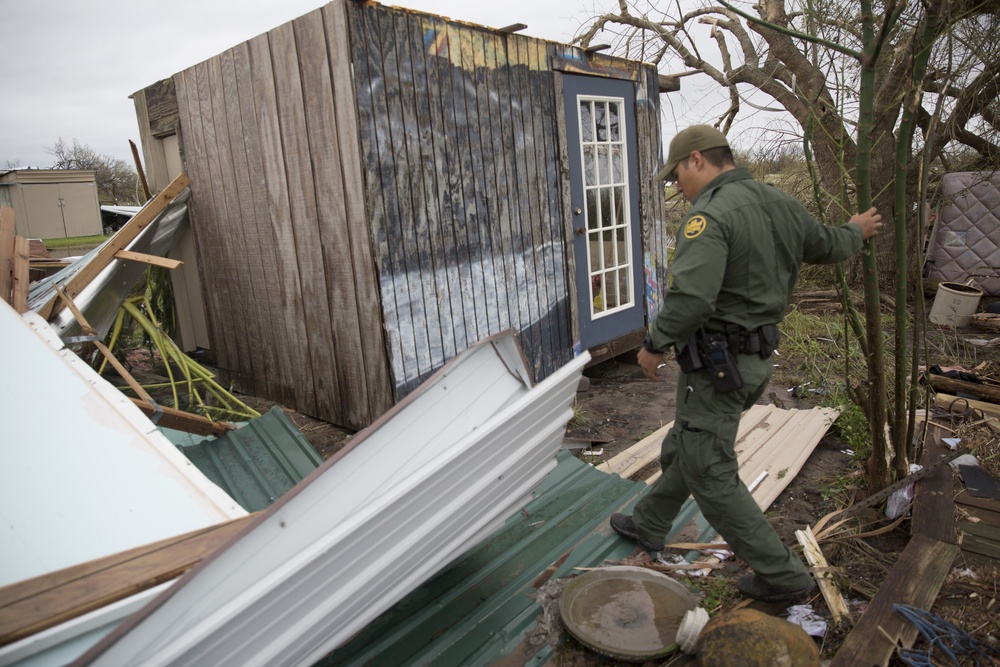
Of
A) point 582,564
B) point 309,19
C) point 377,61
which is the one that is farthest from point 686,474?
point 309,19

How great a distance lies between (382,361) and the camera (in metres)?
4.36

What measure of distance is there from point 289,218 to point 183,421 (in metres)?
1.97

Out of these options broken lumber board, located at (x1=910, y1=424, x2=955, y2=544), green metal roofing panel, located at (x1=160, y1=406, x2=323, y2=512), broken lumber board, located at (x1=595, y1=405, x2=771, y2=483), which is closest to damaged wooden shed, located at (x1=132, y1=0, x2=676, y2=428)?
green metal roofing panel, located at (x1=160, y1=406, x2=323, y2=512)

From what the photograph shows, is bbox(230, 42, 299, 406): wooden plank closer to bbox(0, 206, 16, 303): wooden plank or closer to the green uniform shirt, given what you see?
bbox(0, 206, 16, 303): wooden plank

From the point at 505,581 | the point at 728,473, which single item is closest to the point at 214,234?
the point at 505,581

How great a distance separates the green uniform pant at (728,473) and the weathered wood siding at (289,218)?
2444 mm

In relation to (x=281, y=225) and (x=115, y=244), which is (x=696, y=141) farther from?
(x=115, y=244)

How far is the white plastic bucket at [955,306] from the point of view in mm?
7551

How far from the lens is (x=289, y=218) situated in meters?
4.74

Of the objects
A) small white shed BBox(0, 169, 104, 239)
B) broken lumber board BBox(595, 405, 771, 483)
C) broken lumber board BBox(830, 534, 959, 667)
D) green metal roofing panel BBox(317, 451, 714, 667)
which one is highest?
small white shed BBox(0, 169, 104, 239)

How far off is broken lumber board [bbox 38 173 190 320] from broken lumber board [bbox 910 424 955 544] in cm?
490

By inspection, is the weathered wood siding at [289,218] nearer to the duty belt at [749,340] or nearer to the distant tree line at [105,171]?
the duty belt at [749,340]

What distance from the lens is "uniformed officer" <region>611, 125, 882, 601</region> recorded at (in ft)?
7.71

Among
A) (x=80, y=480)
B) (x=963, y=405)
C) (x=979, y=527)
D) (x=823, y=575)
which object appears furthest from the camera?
(x=963, y=405)
